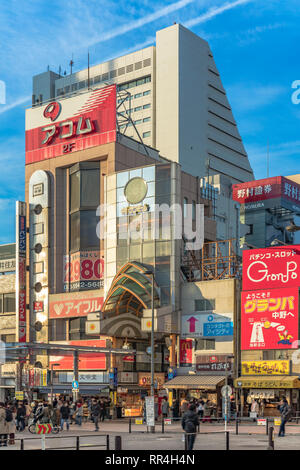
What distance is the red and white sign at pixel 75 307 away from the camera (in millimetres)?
70938

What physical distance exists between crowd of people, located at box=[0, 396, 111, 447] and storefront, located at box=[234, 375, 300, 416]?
35.9 feet

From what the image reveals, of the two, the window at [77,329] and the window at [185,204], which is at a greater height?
the window at [185,204]

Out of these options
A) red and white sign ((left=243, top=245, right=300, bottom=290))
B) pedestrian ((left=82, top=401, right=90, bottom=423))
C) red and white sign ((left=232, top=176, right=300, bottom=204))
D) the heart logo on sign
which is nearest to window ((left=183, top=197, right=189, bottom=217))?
red and white sign ((left=243, top=245, right=300, bottom=290))

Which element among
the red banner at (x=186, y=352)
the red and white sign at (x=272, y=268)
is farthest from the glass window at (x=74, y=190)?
the red and white sign at (x=272, y=268)

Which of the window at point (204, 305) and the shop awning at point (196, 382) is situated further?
the window at point (204, 305)

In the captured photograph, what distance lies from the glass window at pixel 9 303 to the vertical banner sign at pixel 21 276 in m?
6.53

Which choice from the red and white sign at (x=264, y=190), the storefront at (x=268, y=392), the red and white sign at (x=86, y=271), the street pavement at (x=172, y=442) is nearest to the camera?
the street pavement at (x=172, y=442)

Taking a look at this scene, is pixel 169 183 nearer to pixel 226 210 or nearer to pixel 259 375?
pixel 259 375

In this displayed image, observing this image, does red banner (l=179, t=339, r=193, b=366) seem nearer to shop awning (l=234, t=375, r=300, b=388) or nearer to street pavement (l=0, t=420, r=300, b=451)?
shop awning (l=234, t=375, r=300, b=388)

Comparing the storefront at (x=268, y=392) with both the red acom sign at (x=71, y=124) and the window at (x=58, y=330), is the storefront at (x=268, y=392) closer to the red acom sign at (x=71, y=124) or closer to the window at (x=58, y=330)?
the window at (x=58, y=330)

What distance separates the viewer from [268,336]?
189 feet

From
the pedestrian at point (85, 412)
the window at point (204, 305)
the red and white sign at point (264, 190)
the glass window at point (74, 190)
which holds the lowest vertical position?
the pedestrian at point (85, 412)

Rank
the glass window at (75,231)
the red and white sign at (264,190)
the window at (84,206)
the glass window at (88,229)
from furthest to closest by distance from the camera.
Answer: the red and white sign at (264,190)
the glass window at (75,231)
the window at (84,206)
the glass window at (88,229)

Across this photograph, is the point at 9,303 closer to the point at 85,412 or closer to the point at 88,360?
the point at 88,360
